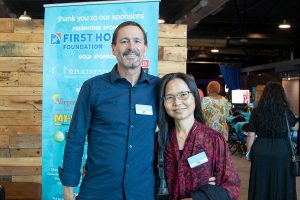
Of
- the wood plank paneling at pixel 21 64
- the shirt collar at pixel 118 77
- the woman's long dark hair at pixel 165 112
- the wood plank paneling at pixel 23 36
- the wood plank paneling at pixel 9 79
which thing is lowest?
the woman's long dark hair at pixel 165 112

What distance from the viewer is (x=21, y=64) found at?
3553mm

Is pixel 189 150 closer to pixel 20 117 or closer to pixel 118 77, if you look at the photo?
pixel 118 77

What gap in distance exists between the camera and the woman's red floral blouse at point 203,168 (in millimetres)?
1688

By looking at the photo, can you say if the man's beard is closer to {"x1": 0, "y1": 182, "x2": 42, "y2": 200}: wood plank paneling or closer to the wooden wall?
the wooden wall

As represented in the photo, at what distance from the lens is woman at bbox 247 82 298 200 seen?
4.07 m

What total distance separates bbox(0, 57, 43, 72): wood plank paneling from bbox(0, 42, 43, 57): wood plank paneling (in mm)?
44

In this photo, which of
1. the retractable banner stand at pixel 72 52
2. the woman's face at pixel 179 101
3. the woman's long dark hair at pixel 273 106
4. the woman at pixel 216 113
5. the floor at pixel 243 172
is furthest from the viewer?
the floor at pixel 243 172

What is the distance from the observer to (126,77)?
198cm

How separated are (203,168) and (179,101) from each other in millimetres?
305

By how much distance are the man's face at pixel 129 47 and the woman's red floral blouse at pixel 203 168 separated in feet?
1.50

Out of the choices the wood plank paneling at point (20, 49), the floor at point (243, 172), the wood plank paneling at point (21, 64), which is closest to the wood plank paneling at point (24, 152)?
the wood plank paneling at point (21, 64)

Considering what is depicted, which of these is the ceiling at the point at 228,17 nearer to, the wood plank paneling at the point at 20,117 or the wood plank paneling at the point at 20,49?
the wood plank paneling at the point at 20,49

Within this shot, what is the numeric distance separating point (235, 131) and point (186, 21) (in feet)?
9.57

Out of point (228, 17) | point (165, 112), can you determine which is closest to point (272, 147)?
point (165, 112)
